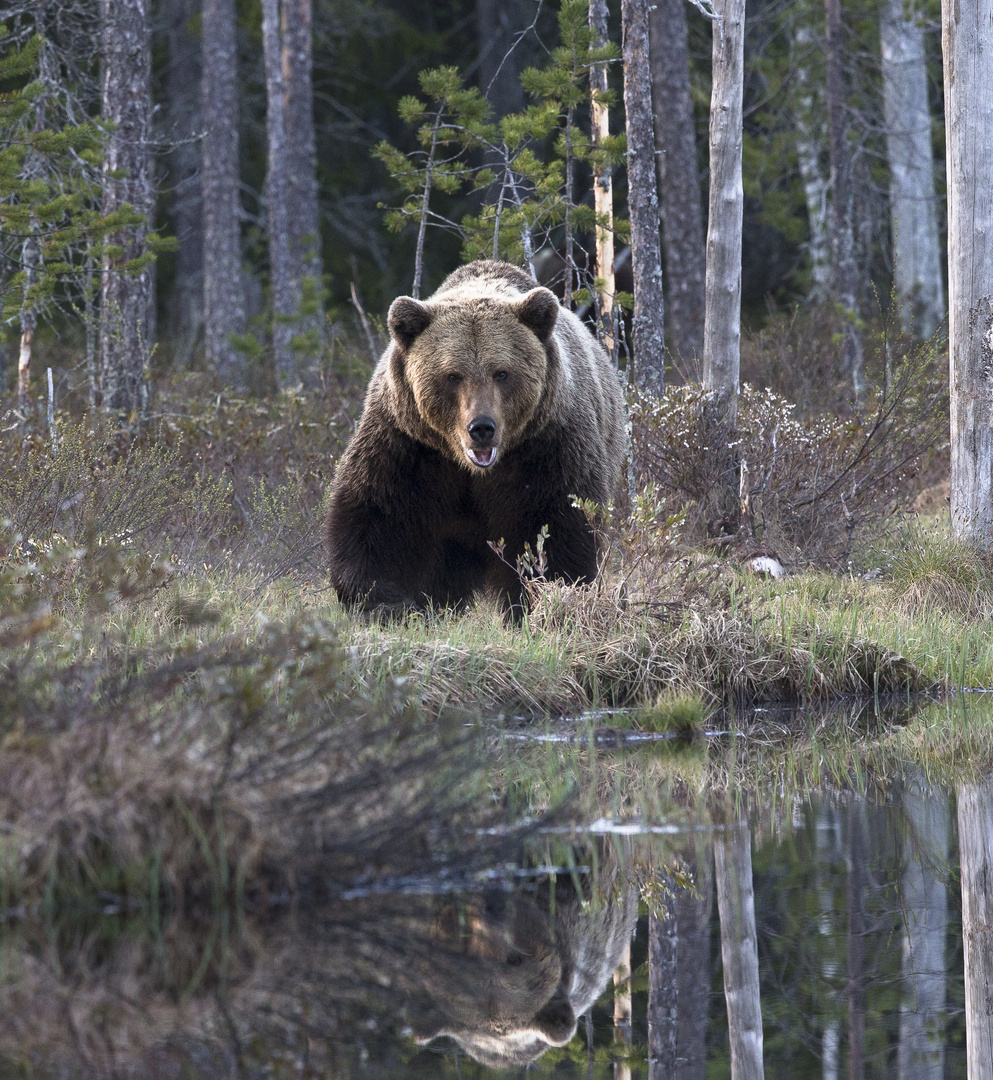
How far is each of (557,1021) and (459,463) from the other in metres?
4.15

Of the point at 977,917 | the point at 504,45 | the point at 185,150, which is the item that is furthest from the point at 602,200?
the point at 185,150

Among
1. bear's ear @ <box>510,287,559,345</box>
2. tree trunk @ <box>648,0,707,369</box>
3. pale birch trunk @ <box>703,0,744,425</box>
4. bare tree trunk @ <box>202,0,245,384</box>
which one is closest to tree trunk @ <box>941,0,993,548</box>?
pale birch trunk @ <box>703,0,744,425</box>

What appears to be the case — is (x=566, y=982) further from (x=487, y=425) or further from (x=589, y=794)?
(x=487, y=425)

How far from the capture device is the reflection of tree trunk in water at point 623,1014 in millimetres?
3153

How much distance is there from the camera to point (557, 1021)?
3.37m

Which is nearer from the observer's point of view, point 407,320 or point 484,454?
point 484,454

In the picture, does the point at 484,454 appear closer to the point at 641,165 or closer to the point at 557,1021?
the point at 557,1021

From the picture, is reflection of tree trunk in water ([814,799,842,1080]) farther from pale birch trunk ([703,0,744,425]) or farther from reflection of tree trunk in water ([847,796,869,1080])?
pale birch trunk ([703,0,744,425])

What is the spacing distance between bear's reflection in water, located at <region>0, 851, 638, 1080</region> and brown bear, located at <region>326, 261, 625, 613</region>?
344 centimetres

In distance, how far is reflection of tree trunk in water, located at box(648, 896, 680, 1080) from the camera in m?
3.25

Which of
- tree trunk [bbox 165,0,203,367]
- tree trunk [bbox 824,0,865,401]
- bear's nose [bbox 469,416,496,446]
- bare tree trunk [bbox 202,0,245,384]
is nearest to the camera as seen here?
bear's nose [bbox 469,416,496,446]

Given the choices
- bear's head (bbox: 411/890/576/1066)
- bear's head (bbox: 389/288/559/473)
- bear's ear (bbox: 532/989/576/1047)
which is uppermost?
bear's head (bbox: 389/288/559/473)

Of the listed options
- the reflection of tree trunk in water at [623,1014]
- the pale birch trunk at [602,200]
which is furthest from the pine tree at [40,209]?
the reflection of tree trunk in water at [623,1014]

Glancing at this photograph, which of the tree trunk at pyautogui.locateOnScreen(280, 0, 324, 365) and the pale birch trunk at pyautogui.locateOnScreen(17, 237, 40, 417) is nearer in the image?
the pale birch trunk at pyautogui.locateOnScreen(17, 237, 40, 417)
